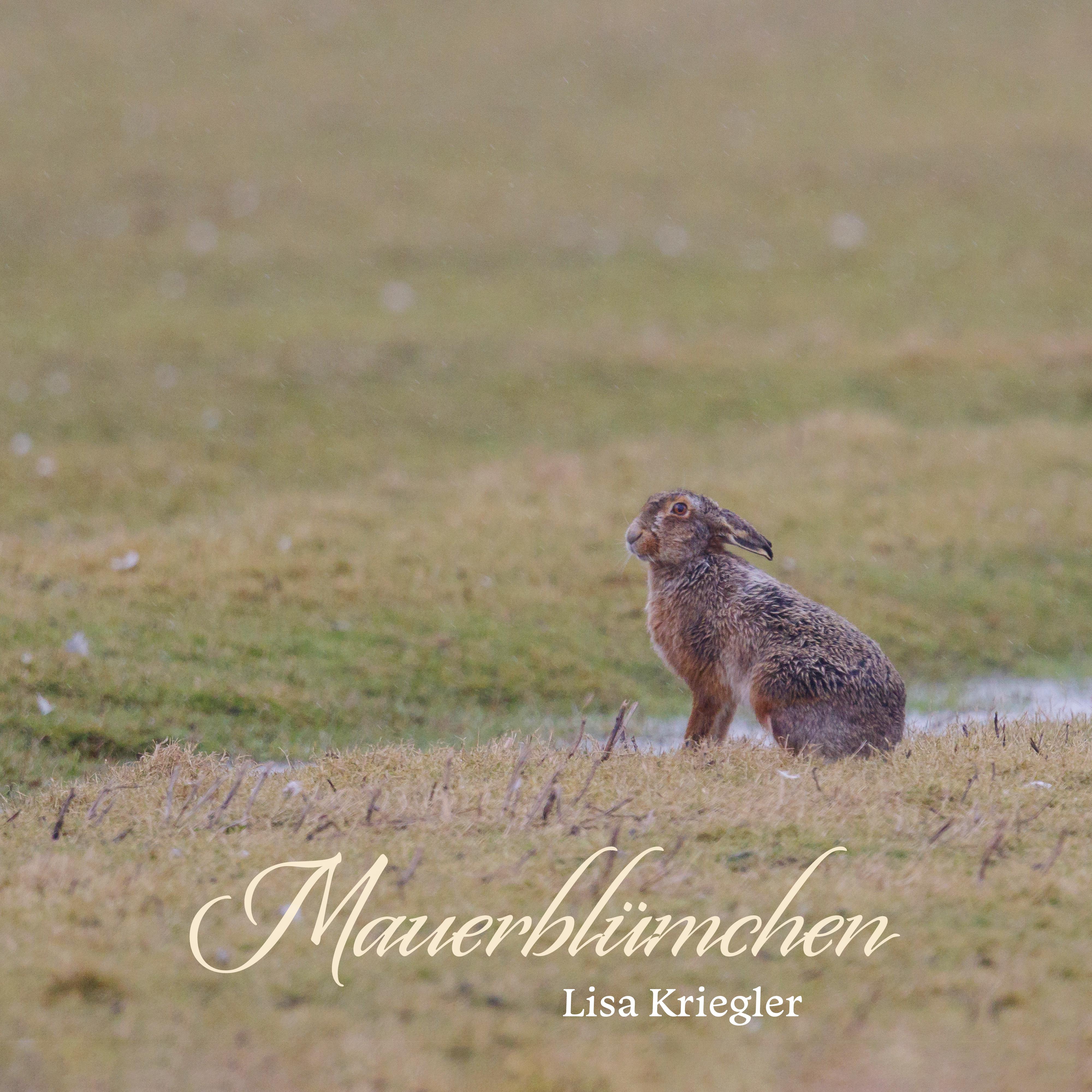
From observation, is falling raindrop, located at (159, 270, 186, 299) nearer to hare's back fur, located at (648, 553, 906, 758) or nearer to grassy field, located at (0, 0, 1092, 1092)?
grassy field, located at (0, 0, 1092, 1092)

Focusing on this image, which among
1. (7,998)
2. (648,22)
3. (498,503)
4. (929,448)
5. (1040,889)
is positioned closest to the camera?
(7,998)

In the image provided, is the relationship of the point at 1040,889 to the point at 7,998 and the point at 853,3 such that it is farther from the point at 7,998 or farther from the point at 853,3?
the point at 853,3

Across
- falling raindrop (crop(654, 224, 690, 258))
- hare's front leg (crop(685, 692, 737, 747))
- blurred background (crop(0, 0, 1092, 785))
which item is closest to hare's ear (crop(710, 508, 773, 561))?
hare's front leg (crop(685, 692, 737, 747))

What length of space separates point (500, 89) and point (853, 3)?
1006 cm

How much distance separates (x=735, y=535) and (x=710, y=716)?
1.18 meters

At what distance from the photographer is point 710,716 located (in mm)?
8195

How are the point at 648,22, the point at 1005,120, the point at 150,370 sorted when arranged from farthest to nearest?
the point at 648,22 → the point at 1005,120 → the point at 150,370

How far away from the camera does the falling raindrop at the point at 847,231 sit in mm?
24188

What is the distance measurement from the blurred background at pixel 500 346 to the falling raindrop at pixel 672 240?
0.13 meters

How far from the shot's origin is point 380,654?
11.0 meters

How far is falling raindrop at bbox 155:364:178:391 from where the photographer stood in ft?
61.5

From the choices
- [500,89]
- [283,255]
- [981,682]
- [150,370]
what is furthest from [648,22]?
[981,682]

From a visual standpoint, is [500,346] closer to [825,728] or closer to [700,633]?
[700,633]

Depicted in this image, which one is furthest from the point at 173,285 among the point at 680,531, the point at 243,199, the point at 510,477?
the point at 680,531
